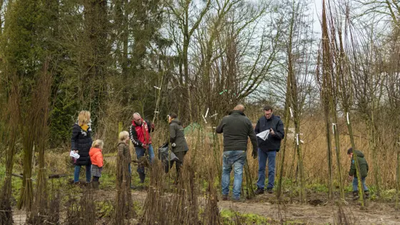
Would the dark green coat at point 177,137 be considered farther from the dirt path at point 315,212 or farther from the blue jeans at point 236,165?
the dirt path at point 315,212

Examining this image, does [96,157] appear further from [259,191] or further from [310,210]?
[310,210]

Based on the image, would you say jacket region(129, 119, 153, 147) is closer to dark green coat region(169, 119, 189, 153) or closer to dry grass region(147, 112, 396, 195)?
dry grass region(147, 112, 396, 195)

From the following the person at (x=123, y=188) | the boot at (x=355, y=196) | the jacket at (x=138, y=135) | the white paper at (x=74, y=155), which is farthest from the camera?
the jacket at (x=138, y=135)

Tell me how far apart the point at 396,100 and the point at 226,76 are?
2772 millimetres

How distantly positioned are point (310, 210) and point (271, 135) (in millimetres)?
2050

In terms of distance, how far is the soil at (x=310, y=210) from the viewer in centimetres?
615

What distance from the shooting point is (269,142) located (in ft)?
29.7

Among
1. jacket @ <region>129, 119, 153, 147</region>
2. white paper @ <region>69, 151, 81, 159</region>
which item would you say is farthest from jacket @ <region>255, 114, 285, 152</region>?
white paper @ <region>69, 151, 81, 159</region>

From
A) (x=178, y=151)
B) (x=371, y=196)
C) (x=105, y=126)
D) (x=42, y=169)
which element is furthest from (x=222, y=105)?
(x=105, y=126)

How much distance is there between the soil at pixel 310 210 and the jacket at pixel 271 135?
903 millimetres

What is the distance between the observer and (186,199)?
16.3 ft

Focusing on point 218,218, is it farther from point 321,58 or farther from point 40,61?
point 40,61

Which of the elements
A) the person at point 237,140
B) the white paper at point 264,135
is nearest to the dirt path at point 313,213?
the person at point 237,140

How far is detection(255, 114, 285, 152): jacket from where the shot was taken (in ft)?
29.6
